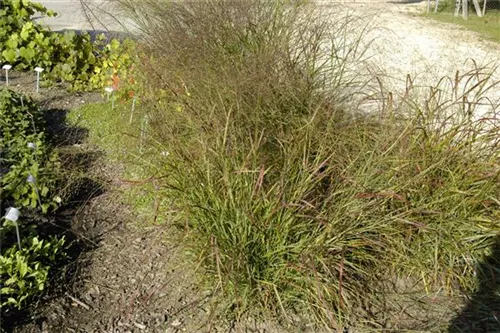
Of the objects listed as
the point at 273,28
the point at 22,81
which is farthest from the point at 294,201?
the point at 22,81

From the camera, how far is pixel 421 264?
2.79 m

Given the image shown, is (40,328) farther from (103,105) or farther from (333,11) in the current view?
(333,11)

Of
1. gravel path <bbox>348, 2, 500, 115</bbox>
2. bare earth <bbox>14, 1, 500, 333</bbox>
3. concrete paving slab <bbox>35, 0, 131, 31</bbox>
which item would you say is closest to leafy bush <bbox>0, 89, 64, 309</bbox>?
bare earth <bbox>14, 1, 500, 333</bbox>

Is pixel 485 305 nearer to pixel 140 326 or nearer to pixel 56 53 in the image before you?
pixel 140 326

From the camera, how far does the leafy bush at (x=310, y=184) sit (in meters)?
2.45

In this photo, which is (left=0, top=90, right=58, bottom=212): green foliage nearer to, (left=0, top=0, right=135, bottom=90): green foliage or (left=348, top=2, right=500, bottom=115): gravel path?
(left=0, top=0, right=135, bottom=90): green foliage

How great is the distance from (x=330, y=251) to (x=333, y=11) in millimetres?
2735

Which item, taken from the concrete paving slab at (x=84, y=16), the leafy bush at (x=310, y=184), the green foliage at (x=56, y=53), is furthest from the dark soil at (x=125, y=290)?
the green foliage at (x=56, y=53)

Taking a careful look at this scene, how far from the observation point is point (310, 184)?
264 cm

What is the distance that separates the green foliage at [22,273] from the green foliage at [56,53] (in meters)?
3.11

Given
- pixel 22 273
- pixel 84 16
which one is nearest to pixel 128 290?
pixel 22 273

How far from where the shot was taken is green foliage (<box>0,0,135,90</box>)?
18.3 feet

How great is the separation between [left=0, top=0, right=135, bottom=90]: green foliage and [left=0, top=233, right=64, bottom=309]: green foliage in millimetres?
3106

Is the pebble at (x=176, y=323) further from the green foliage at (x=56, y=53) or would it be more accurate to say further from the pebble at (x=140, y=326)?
the green foliage at (x=56, y=53)
